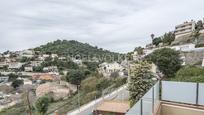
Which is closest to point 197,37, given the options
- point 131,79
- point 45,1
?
point 131,79

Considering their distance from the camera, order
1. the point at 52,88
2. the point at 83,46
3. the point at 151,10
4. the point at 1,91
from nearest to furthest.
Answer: the point at 151,10, the point at 52,88, the point at 1,91, the point at 83,46

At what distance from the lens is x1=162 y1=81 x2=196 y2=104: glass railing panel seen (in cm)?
622

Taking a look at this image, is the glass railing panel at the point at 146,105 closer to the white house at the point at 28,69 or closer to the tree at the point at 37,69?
the tree at the point at 37,69

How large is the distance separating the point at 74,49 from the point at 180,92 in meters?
73.3

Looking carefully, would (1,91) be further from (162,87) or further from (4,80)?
(162,87)

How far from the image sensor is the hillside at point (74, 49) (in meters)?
74.5

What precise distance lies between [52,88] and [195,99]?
23.8 m

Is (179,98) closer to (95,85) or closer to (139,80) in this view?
(139,80)

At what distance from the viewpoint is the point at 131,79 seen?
14039mm

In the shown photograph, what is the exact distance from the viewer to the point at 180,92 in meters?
6.38

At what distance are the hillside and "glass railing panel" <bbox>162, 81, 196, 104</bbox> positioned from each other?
214ft

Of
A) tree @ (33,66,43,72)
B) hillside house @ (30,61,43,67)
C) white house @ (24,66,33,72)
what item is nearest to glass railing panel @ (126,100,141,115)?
tree @ (33,66,43,72)

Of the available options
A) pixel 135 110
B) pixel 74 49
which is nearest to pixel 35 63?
pixel 74 49

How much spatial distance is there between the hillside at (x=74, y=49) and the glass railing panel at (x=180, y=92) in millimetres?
65104
